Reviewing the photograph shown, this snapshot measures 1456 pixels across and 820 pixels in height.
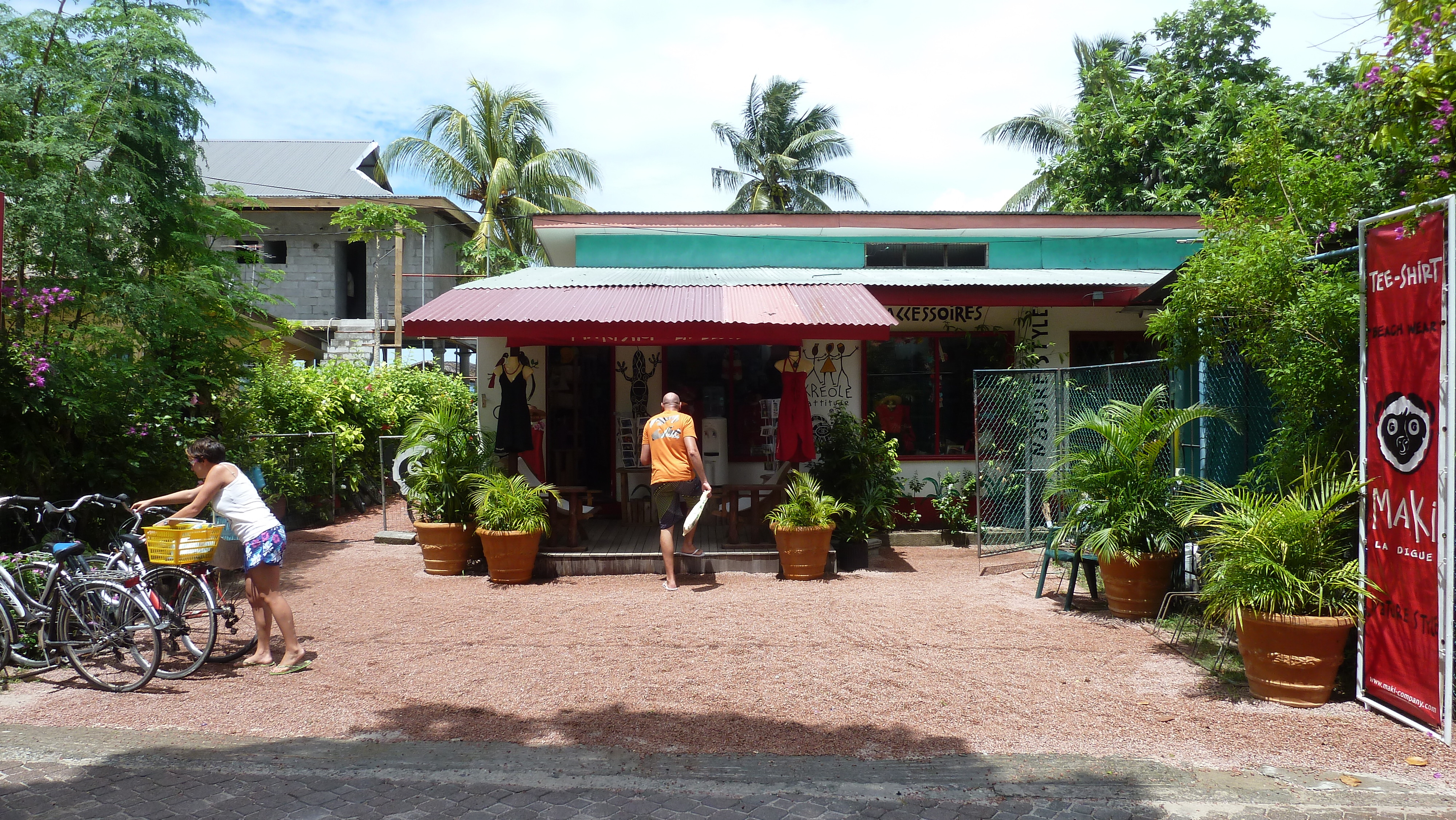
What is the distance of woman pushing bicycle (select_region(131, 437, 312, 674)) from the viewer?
5.56 metres

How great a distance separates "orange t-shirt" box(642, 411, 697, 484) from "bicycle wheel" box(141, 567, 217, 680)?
11.5 feet

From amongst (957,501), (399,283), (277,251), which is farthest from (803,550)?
(277,251)

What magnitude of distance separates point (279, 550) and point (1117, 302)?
28.3ft

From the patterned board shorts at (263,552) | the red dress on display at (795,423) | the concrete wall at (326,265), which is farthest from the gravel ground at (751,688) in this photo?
the concrete wall at (326,265)

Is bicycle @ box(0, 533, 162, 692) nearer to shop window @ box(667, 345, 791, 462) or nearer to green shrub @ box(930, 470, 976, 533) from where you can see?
shop window @ box(667, 345, 791, 462)

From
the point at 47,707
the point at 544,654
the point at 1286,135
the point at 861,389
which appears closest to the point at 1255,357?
the point at 544,654

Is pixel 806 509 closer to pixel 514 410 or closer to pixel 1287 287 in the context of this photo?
pixel 514 410

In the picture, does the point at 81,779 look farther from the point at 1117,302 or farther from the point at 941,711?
the point at 1117,302

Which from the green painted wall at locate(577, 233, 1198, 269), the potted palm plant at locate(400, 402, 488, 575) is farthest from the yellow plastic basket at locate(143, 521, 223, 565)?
the green painted wall at locate(577, 233, 1198, 269)

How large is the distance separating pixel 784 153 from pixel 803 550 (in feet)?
72.8

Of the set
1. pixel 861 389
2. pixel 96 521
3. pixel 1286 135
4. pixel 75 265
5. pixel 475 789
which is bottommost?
pixel 475 789

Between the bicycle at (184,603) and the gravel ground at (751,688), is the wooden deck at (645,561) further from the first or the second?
the bicycle at (184,603)

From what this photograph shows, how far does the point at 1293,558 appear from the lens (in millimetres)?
4977

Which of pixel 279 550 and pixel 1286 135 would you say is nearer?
pixel 279 550
